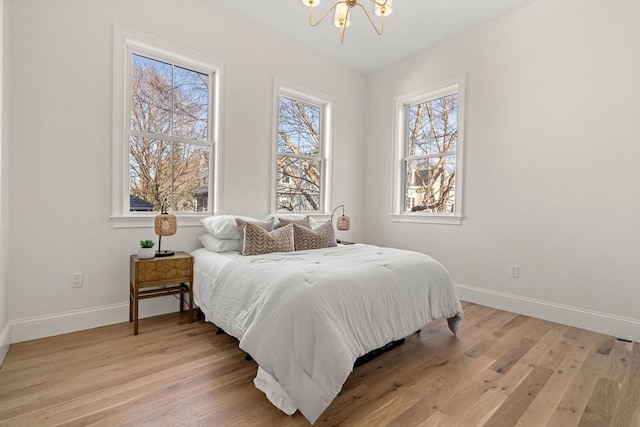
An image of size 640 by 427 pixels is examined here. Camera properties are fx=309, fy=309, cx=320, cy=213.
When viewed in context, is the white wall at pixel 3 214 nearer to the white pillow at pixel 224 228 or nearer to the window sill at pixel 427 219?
the white pillow at pixel 224 228

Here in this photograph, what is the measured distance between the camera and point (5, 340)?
83.0 inches

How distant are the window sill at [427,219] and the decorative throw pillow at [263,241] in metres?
1.97

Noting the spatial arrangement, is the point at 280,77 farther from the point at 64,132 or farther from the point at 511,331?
the point at 511,331

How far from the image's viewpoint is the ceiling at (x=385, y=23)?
3146 millimetres

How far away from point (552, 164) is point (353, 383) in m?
2.77

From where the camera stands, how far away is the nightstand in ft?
8.07

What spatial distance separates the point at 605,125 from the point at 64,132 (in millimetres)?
4526

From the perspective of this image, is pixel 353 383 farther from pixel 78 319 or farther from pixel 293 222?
pixel 78 319

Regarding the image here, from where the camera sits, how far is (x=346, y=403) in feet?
5.46

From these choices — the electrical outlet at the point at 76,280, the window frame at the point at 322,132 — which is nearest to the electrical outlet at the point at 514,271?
the window frame at the point at 322,132

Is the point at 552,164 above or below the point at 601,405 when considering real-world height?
above

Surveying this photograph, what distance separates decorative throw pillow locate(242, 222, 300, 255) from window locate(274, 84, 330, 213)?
1041 millimetres

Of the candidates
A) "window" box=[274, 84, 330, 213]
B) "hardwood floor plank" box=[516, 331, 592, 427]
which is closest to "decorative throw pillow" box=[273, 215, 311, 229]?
"window" box=[274, 84, 330, 213]

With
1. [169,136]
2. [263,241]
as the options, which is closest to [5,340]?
[263,241]
